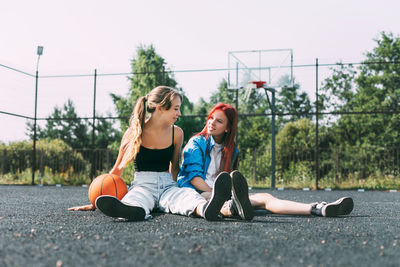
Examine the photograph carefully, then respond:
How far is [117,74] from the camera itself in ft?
32.8

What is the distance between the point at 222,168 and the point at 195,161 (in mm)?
264

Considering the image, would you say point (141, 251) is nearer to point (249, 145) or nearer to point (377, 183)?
point (377, 183)

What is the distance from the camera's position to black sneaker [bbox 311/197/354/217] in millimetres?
2670

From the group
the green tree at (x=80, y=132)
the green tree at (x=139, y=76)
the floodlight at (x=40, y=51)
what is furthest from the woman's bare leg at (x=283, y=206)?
the green tree at (x=80, y=132)

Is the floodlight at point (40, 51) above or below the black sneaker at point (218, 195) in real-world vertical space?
above

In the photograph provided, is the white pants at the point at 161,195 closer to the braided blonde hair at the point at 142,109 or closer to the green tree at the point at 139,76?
the braided blonde hair at the point at 142,109

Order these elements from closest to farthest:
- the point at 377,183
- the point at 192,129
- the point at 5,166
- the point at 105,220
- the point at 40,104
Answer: the point at 105,220 < the point at 377,183 < the point at 40,104 < the point at 5,166 < the point at 192,129

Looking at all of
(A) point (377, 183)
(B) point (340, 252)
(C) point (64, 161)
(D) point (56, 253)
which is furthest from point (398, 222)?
(C) point (64, 161)

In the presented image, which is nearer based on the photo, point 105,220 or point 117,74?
point 105,220

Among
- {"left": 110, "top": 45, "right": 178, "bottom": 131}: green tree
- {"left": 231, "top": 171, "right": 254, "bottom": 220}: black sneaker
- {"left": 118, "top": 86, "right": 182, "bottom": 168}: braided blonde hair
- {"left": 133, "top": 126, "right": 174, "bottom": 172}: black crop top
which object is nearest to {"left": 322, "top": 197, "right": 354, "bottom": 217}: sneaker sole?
{"left": 231, "top": 171, "right": 254, "bottom": 220}: black sneaker

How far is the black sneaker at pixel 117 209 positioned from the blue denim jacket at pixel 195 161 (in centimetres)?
56

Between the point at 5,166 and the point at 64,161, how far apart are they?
5.18ft

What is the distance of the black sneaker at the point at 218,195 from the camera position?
91.0 inches

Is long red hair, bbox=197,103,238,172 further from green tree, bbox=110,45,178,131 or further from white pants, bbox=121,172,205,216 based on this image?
green tree, bbox=110,45,178,131
